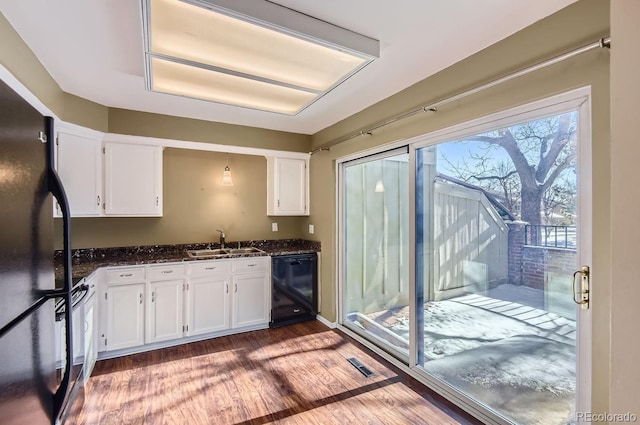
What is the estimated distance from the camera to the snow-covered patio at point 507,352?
1805 mm

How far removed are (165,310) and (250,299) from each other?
90cm

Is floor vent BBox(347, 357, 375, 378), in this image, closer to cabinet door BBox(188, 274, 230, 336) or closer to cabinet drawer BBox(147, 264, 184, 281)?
cabinet door BBox(188, 274, 230, 336)

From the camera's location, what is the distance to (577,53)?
61.6 inches

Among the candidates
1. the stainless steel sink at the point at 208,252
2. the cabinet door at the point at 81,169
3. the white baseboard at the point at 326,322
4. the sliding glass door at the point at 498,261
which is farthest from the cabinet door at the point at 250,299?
the cabinet door at the point at 81,169

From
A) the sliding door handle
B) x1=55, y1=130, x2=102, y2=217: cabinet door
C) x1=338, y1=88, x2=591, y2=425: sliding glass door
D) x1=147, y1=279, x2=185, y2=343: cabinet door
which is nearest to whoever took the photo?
the sliding door handle

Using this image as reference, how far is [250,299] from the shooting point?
143 inches

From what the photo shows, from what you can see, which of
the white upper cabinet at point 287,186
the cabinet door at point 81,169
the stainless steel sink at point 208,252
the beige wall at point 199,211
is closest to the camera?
the cabinet door at point 81,169

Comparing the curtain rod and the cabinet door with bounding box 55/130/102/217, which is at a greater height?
the curtain rod

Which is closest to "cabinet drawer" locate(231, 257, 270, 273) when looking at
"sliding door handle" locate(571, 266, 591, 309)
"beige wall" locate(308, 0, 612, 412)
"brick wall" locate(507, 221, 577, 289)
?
"beige wall" locate(308, 0, 612, 412)

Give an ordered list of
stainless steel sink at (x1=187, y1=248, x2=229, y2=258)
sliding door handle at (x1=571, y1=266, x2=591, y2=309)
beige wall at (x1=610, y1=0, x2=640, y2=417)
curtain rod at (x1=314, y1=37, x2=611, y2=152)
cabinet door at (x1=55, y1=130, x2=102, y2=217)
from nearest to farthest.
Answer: beige wall at (x1=610, y1=0, x2=640, y2=417) < curtain rod at (x1=314, y1=37, x2=611, y2=152) < sliding door handle at (x1=571, y1=266, x2=591, y2=309) < cabinet door at (x1=55, y1=130, x2=102, y2=217) < stainless steel sink at (x1=187, y1=248, x2=229, y2=258)

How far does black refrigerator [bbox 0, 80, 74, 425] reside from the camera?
77 centimetres

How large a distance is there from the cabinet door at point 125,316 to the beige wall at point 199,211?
69 centimetres

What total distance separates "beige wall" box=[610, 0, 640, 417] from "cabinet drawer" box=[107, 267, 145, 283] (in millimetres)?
3450

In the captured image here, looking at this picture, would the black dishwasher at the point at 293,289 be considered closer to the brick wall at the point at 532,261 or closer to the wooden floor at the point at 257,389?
the wooden floor at the point at 257,389
